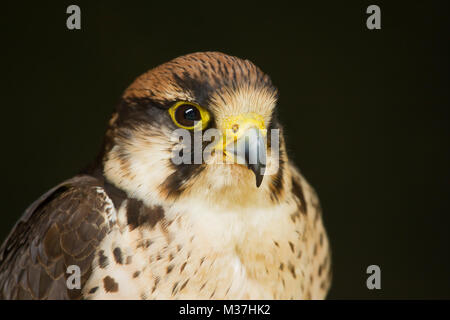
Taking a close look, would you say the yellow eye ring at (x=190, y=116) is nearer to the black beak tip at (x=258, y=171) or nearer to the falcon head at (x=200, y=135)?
the falcon head at (x=200, y=135)

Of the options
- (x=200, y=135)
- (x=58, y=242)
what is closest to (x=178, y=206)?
(x=200, y=135)

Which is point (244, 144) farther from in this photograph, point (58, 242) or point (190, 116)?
point (58, 242)

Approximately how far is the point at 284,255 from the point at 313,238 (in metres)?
0.19

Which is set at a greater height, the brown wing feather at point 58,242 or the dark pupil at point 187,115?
the dark pupil at point 187,115

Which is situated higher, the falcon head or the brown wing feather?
the falcon head

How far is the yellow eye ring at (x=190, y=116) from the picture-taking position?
62.6 inches

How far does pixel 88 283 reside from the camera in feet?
5.56

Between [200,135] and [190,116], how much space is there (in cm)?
6

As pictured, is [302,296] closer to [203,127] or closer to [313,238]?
[313,238]

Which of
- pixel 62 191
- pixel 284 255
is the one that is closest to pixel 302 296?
pixel 284 255

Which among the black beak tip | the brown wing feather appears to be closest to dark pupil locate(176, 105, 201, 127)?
the black beak tip

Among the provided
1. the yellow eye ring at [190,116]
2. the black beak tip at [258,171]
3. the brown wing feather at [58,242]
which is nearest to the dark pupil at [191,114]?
the yellow eye ring at [190,116]

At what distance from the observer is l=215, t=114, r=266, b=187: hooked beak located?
1534mm

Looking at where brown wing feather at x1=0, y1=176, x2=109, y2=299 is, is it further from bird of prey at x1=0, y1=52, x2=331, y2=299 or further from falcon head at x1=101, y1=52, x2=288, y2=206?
falcon head at x1=101, y1=52, x2=288, y2=206
